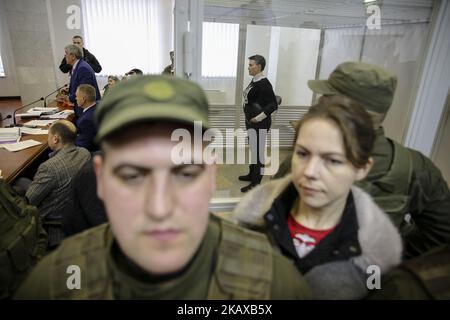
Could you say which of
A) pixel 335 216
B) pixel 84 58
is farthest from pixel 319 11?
pixel 84 58

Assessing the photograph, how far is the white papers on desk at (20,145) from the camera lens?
2482 millimetres

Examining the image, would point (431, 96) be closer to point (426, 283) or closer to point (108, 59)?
point (426, 283)

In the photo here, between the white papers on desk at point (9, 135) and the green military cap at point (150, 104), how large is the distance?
2.75 metres

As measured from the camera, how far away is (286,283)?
575 millimetres

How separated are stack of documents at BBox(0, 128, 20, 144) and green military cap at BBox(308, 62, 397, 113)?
280 centimetres

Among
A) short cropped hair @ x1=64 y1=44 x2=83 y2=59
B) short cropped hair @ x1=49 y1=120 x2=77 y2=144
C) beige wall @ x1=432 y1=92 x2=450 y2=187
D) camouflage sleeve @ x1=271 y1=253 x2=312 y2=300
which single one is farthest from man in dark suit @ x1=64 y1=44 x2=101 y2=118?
camouflage sleeve @ x1=271 y1=253 x2=312 y2=300

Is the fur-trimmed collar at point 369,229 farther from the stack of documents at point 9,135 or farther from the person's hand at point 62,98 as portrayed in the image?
the person's hand at point 62,98

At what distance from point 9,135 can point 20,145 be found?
0.95ft

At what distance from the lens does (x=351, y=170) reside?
2.31 feet

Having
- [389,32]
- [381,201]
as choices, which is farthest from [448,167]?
[381,201]

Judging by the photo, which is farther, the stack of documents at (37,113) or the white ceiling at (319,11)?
the stack of documents at (37,113)

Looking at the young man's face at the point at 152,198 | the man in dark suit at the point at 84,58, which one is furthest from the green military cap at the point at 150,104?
the man in dark suit at the point at 84,58

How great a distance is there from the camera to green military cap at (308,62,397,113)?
3.16 ft

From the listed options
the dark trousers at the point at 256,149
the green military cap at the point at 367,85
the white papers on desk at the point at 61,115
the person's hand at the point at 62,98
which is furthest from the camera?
the person's hand at the point at 62,98
